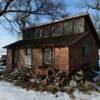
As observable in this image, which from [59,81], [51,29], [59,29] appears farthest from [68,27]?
[59,81]

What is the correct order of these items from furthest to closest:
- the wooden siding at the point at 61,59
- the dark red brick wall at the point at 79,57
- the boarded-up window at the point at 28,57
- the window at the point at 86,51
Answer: the boarded-up window at the point at 28,57 < the window at the point at 86,51 < the dark red brick wall at the point at 79,57 < the wooden siding at the point at 61,59

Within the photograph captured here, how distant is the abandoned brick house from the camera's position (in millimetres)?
18619

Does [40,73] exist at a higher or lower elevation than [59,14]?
lower

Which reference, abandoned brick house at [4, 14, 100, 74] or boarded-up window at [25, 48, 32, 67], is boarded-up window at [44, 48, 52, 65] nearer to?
abandoned brick house at [4, 14, 100, 74]

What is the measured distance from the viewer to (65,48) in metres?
18.5

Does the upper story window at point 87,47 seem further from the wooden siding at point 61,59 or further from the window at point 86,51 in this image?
the wooden siding at point 61,59

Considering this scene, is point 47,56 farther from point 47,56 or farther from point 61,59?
point 61,59

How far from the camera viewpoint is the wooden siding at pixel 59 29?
2033cm

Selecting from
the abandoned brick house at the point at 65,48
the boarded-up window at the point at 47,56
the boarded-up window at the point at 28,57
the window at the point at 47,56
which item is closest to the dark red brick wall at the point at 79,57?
the abandoned brick house at the point at 65,48

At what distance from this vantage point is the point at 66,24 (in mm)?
21656

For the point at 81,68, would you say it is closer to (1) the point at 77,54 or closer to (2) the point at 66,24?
(1) the point at 77,54

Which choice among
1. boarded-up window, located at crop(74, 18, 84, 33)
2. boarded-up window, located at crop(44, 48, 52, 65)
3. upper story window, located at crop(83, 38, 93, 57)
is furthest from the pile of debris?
boarded-up window, located at crop(74, 18, 84, 33)

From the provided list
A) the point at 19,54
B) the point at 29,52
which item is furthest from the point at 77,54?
the point at 19,54

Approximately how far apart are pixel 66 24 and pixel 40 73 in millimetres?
5397
